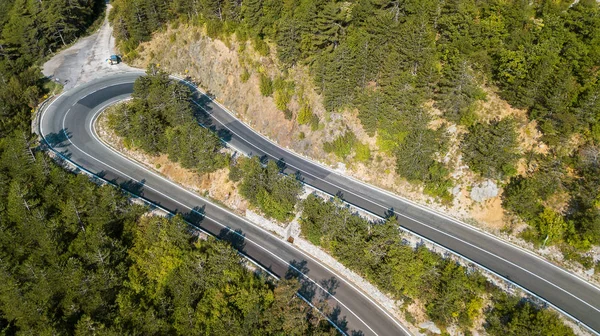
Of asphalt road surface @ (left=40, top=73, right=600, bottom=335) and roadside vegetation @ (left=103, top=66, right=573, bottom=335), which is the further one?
asphalt road surface @ (left=40, top=73, right=600, bottom=335)

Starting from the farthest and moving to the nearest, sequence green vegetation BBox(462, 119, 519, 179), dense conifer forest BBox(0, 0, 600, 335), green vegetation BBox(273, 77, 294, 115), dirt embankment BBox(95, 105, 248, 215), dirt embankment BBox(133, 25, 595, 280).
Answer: green vegetation BBox(273, 77, 294, 115), dirt embankment BBox(95, 105, 248, 215), dirt embankment BBox(133, 25, 595, 280), green vegetation BBox(462, 119, 519, 179), dense conifer forest BBox(0, 0, 600, 335)

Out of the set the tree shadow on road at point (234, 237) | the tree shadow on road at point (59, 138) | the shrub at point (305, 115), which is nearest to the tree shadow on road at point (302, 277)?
the tree shadow on road at point (234, 237)

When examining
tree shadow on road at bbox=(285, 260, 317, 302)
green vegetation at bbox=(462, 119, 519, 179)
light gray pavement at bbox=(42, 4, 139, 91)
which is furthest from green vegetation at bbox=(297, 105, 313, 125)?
light gray pavement at bbox=(42, 4, 139, 91)

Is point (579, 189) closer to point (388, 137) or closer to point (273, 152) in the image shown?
point (388, 137)

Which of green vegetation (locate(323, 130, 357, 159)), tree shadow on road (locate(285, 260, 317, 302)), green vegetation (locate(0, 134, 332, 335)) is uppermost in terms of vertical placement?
green vegetation (locate(323, 130, 357, 159))

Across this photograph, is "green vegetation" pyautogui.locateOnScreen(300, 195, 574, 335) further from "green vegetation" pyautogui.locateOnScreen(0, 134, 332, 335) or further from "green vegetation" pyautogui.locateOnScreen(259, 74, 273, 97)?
"green vegetation" pyautogui.locateOnScreen(259, 74, 273, 97)

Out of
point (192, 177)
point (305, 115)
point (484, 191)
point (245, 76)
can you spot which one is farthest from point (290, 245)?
point (245, 76)
